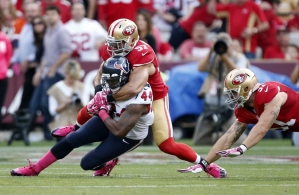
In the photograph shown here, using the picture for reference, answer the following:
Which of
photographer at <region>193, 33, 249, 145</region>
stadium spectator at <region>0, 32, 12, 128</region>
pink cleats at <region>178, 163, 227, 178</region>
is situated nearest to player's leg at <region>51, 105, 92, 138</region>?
pink cleats at <region>178, 163, 227, 178</region>

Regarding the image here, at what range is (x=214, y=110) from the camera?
488 inches

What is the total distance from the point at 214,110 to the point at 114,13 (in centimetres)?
311

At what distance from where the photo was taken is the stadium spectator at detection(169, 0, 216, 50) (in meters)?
15.2

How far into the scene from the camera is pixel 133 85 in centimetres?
743

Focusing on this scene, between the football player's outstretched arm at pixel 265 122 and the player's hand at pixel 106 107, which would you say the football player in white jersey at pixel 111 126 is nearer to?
the player's hand at pixel 106 107

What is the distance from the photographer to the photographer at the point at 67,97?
1298cm

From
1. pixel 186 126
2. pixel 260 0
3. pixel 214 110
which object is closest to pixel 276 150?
pixel 214 110

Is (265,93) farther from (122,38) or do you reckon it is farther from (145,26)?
(145,26)

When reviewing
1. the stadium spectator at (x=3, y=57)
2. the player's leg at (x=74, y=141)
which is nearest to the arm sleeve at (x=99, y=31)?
the stadium spectator at (x=3, y=57)

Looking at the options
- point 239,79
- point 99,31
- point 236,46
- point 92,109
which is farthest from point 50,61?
point 239,79

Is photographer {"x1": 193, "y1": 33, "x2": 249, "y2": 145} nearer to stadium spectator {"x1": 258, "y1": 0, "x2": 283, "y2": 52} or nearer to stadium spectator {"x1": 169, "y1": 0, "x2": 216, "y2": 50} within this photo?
stadium spectator {"x1": 169, "y1": 0, "x2": 216, "y2": 50}

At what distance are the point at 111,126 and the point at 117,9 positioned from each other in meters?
7.31

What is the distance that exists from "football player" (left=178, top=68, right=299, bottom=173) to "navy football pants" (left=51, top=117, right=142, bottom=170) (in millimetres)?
711

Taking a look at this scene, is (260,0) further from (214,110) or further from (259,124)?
(259,124)
